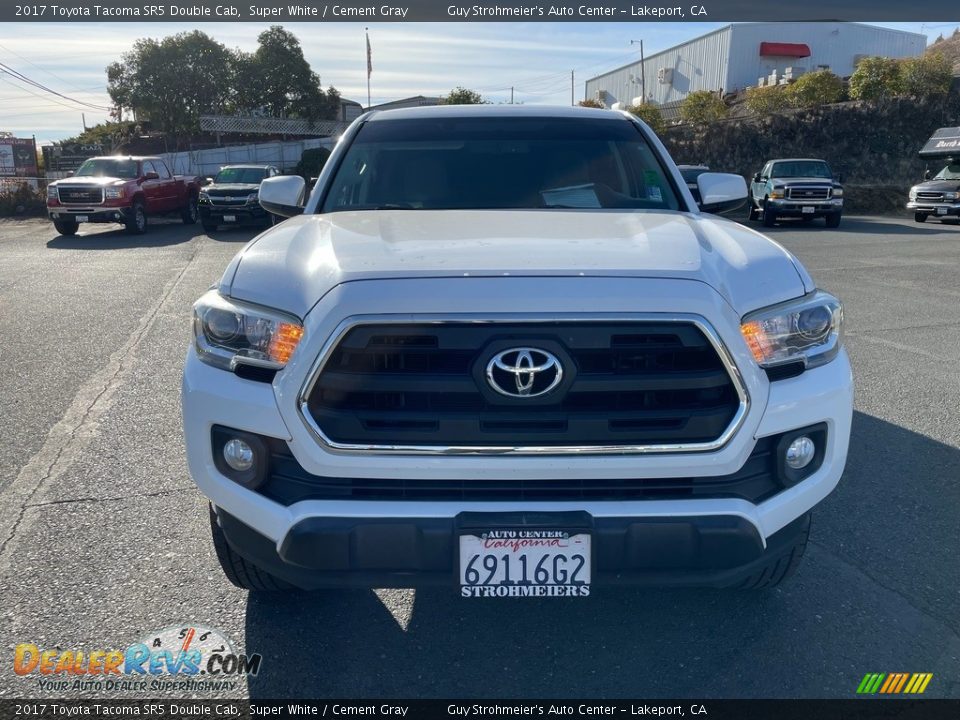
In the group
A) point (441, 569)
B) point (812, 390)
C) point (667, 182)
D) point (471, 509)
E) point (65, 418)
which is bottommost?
point (65, 418)

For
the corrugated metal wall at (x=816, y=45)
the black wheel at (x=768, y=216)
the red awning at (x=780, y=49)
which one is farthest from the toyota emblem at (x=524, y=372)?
the red awning at (x=780, y=49)

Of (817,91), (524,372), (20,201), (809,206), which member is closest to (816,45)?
(817,91)

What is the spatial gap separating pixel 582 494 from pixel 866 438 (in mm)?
3126

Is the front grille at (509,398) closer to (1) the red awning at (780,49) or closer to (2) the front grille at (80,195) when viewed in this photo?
(2) the front grille at (80,195)

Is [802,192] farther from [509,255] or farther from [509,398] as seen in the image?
[509,398]

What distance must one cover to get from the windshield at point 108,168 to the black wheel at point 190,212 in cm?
236

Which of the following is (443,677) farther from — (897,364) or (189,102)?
(189,102)

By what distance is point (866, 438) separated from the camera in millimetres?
4957

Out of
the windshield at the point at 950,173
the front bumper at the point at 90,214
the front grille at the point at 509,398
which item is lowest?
the front bumper at the point at 90,214

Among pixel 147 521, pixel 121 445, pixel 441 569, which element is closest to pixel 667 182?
pixel 441 569

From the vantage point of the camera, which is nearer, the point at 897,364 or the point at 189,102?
the point at 897,364

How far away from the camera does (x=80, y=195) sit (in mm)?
19094

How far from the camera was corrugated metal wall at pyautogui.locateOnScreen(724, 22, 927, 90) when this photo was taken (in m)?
55.2

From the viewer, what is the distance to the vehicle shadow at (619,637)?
2.70 m
